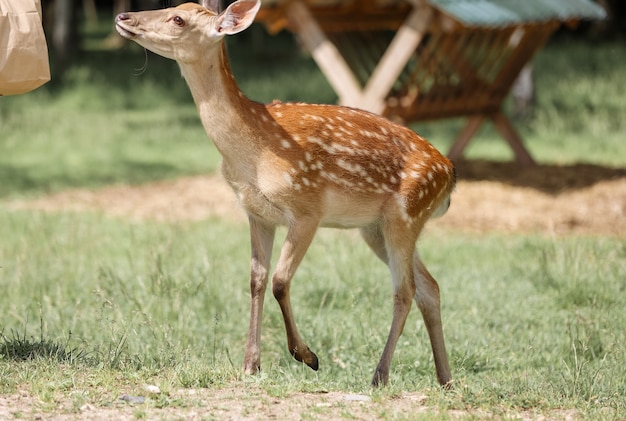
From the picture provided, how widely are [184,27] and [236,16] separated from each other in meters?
0.26

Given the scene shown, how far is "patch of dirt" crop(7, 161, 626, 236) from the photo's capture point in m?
10.1

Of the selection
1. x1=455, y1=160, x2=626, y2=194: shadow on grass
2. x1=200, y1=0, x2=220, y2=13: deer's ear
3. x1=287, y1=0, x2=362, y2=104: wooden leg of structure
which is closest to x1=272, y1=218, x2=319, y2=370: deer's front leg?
x1=200, y1=0, x2=220, y2=13: deer's ear

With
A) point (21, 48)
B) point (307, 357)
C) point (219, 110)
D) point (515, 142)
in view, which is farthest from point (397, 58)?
point (21, 48)

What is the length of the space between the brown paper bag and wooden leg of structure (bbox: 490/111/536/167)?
8661mm

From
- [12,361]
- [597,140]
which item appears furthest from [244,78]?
[12,361]

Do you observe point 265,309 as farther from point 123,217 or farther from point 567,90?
point 567,90

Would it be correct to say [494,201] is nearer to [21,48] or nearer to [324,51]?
[324,51]

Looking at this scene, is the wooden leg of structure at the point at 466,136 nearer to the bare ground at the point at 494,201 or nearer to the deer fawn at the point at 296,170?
the bare ground at the point at 494,201

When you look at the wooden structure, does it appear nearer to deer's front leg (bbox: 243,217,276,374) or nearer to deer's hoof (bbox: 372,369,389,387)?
deer's front leg (bbox: 243,217,276,374)

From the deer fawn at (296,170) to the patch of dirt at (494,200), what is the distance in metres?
4.33

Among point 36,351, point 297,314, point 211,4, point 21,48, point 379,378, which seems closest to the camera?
point 21,48

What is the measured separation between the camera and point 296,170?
519 centimetres

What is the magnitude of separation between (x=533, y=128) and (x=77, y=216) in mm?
8023

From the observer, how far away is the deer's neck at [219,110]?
519 cm
